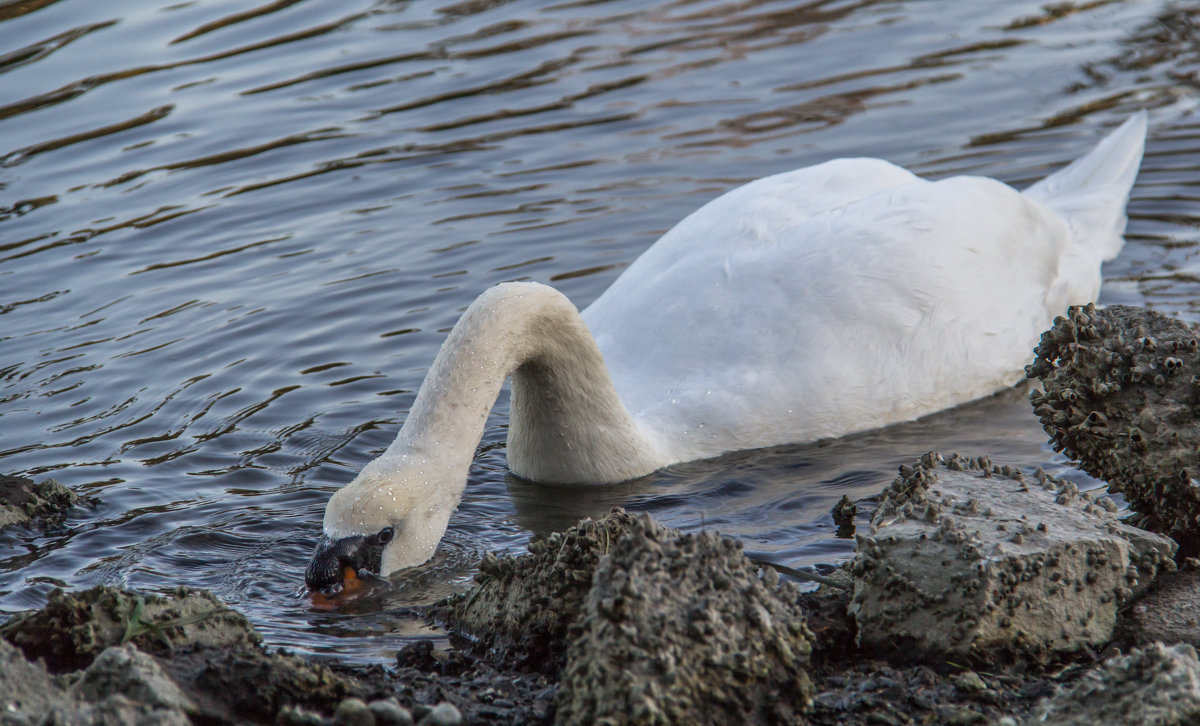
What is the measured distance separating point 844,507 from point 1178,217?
16.1ft

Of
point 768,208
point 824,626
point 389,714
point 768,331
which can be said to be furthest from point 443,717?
point 768,208

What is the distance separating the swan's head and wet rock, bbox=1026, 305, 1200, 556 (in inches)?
86.2

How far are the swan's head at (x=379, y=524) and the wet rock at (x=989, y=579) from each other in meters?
1.72

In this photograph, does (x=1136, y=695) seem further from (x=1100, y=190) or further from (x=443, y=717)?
(x=1100, y=190)

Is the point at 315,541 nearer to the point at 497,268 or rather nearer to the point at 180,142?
the point at 497,268

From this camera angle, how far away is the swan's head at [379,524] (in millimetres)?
4969

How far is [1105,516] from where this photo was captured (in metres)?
4.29

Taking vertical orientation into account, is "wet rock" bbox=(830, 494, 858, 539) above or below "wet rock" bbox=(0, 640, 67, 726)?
below

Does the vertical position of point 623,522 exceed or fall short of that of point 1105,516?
it exceeds it

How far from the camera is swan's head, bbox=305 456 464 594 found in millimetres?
4969

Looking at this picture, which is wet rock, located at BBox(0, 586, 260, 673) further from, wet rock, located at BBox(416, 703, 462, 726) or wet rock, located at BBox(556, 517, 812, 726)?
wet rock, located at BBox(556, 517, 812, 726)

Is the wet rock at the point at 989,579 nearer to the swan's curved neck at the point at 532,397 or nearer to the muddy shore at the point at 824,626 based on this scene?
the muddy shore at the point at 824,626

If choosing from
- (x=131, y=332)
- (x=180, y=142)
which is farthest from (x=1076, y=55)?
(x=131, y=332)

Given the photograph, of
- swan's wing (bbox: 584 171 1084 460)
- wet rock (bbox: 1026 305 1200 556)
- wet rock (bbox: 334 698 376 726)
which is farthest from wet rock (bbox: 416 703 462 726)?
swan's wing (bbox: 584 171 1084 460)
